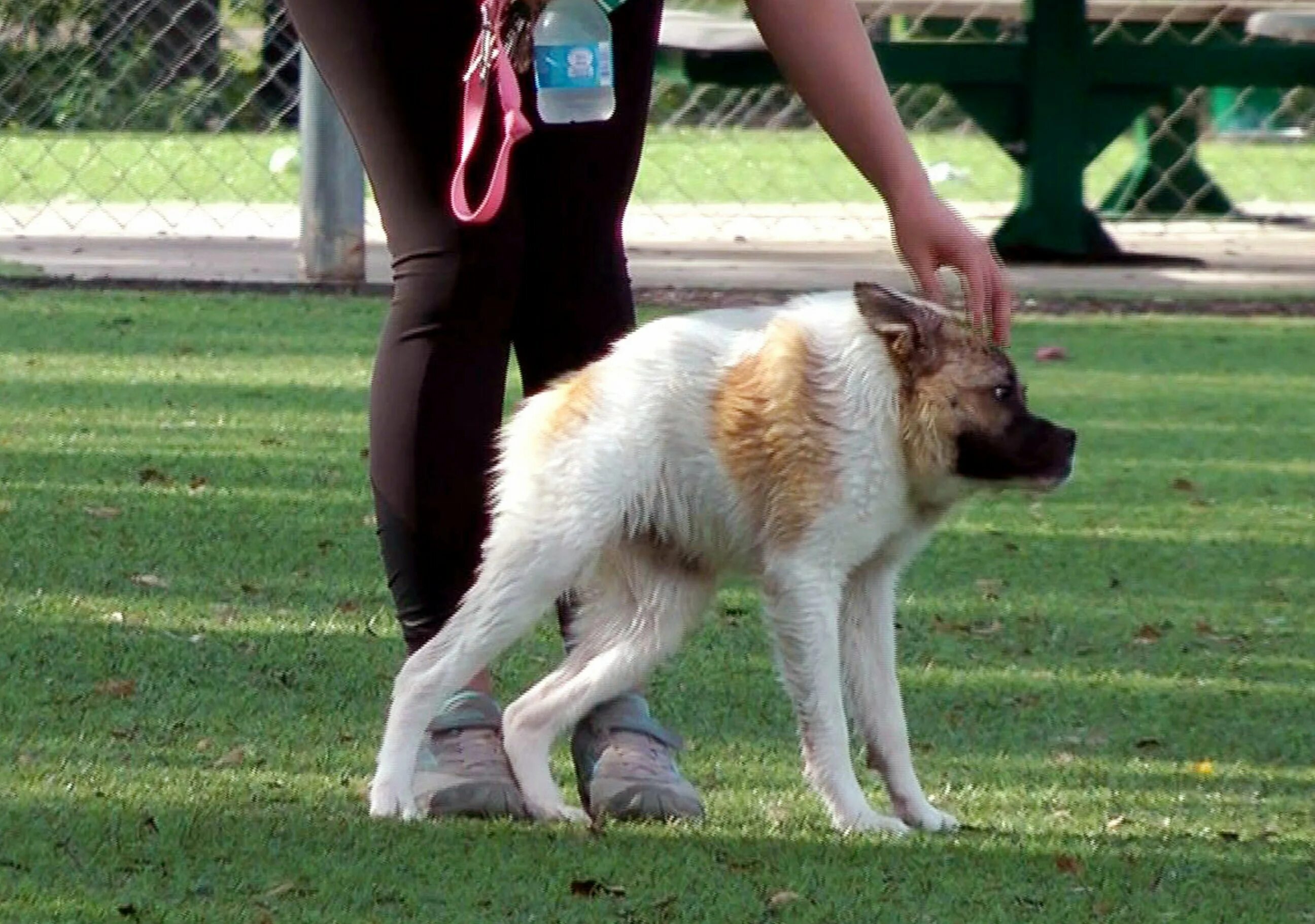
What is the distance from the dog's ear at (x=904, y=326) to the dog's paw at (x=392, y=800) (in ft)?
2.92

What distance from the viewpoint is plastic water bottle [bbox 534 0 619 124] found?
12.2ft

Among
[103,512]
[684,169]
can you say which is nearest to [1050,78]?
[684,169]

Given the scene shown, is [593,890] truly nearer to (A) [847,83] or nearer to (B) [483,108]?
(B) [483,108]

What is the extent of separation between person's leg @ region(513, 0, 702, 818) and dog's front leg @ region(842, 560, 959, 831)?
0.27m

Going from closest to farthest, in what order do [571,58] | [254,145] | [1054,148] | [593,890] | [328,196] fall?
[593,890] → [571,58] → [328,196] → [1054,148] → [254,145]

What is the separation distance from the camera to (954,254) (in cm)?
375

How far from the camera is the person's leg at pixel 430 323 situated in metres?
3.80

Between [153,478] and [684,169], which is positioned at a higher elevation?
[153,478]

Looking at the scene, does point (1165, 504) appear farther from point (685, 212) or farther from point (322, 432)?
point (685, 212)

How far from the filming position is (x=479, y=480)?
3.90m

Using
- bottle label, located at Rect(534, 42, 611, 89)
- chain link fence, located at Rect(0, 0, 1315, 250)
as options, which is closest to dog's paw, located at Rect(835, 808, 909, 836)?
bottle label, located at Rect(534, 42, 611, 89)

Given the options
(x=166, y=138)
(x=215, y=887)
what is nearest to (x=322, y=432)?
(x=215, y=887)

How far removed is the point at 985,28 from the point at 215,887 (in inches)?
515

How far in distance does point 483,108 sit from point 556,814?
0.98m
